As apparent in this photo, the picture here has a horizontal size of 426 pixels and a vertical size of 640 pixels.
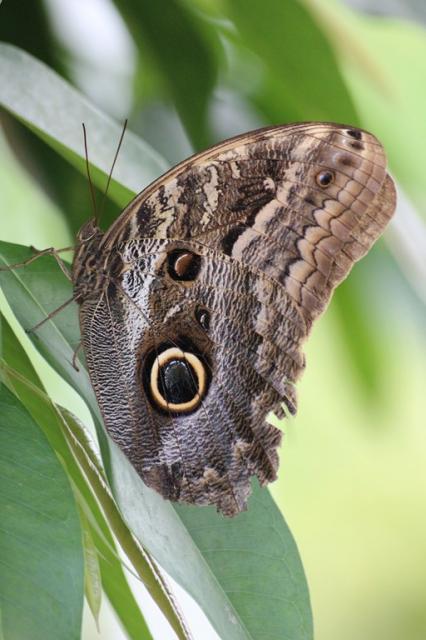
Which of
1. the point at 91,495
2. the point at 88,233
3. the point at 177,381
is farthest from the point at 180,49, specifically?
the point at 91,495

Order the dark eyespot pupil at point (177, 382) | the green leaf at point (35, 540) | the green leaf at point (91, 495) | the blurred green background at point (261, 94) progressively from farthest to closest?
the blurred green background at point (261, 94) < the dark eyespot pupil at point (177, 382) < the green leaf at point (91, 495) < the green leaf at point (35, 540)

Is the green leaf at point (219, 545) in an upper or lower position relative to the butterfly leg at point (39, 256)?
lower

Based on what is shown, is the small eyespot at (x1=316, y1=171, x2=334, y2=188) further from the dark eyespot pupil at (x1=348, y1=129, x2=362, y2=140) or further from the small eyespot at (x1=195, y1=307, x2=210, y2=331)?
the small eyespot at (x1=195, y1=307, x2=210, y2=331)

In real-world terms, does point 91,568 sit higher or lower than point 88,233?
lower

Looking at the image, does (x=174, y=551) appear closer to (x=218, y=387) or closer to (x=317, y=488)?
(x=218, y=387)

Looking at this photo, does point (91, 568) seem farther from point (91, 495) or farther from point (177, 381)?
point (177, 381)

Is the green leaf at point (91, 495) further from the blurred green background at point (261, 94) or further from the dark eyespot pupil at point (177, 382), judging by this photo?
the blurred green background at point (261, 94)

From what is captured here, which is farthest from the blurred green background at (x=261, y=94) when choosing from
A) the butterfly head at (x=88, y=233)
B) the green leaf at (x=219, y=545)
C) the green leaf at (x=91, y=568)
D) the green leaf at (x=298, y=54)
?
the green leaf at (x=91, y=568)

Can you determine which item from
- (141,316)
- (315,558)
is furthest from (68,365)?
(315,558)
